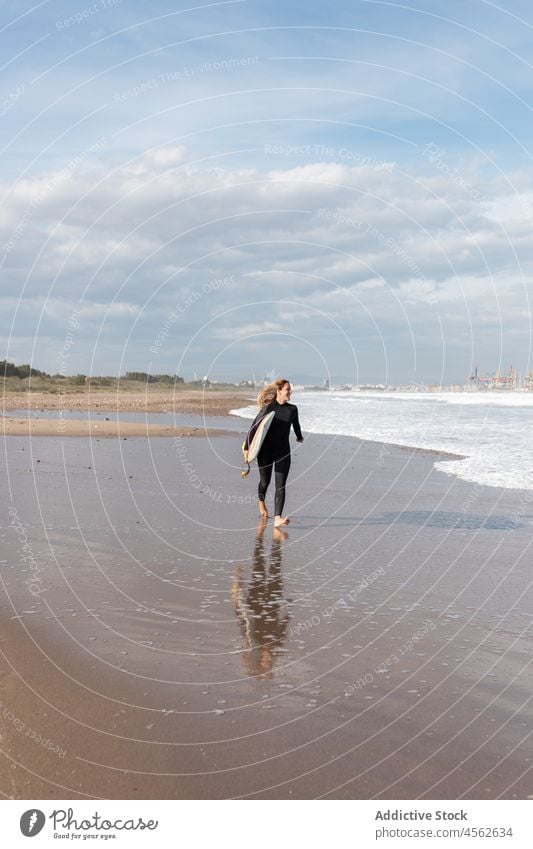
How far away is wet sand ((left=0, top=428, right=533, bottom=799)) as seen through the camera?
401cm

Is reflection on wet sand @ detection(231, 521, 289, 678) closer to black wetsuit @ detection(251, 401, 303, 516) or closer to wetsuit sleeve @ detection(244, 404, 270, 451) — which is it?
black wetsuit @ detection(251, 401, 303, 516)

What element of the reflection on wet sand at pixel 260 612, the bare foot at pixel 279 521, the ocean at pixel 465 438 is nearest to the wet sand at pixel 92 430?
the ocean at pixel 465 438

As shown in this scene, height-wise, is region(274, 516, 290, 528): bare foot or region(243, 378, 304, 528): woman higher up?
region(243, 378, 304, 528): woman

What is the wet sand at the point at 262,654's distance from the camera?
401 centimetres

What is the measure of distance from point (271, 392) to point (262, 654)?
7206 millimetres

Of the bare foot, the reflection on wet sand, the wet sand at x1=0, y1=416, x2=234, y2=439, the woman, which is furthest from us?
the wet sand at x1=0, y1=416, x2=234, y2=439

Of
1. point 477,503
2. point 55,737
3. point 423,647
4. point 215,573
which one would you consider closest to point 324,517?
point 477,503

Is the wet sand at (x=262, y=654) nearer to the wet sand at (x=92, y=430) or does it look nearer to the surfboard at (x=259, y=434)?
the surfboard at (x=259, y=434)

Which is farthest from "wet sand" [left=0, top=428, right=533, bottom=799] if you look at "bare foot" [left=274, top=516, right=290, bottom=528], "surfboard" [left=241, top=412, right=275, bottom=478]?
"surfboard" [left=241, top=412, right=275, bottom=478]

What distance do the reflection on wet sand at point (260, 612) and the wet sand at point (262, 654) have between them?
0.03 m

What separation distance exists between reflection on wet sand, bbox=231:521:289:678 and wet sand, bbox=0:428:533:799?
0.03 m

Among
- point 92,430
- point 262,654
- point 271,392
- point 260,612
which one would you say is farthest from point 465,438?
point 262,654

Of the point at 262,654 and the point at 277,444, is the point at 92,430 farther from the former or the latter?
the point at 262,654

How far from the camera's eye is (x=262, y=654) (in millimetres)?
5707
